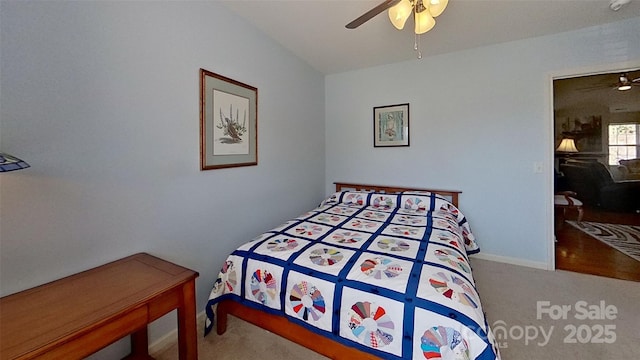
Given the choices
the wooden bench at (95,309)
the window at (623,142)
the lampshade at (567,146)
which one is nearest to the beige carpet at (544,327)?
the wooden bench at (95,309)

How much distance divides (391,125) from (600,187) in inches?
178

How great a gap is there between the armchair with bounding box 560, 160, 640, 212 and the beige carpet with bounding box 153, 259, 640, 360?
3414 millimetres

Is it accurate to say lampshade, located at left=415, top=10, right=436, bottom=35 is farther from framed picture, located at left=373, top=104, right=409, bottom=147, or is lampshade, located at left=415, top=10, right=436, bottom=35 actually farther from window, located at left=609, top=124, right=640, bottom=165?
window, located at left=609, top=124, right=640, bottom=165

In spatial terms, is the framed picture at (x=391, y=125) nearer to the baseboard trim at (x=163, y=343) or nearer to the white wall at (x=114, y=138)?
the white wall at (x=114, y=138)

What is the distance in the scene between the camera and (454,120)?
305 centimetres

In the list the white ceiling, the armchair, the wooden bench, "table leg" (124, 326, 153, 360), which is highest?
the white ceiling

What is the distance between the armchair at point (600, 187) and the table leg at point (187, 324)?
22.2 feet

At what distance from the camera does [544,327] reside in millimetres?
Result: 1838

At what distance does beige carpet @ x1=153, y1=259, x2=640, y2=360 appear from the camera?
162 cm

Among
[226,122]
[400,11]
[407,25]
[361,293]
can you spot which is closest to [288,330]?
[361,293]

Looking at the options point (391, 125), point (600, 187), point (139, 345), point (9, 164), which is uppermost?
point (391, 125)

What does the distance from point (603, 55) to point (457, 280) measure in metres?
2.81

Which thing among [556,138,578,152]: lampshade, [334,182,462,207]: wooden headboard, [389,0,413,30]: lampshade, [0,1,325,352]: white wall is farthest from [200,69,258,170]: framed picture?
[556,138,578,152]: lampshade

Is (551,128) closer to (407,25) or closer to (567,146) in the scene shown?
(407,25)
